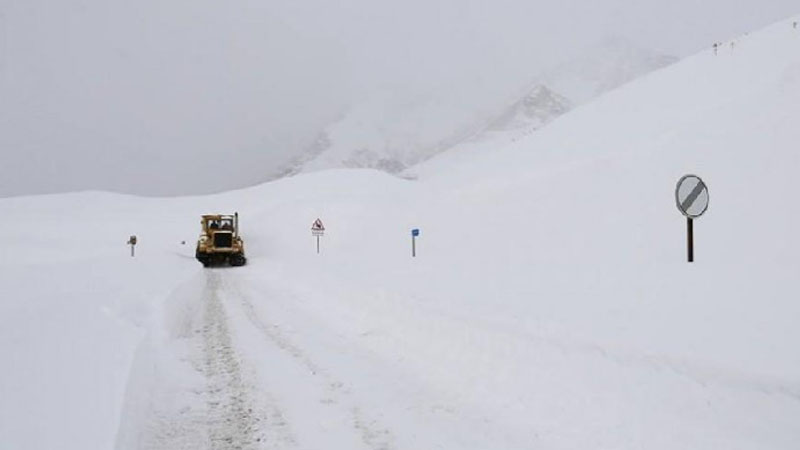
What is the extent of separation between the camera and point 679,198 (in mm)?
9750

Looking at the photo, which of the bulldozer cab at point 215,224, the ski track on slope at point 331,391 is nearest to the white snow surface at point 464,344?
the ski track on slope at point 331,391

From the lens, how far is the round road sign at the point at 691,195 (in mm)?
9633

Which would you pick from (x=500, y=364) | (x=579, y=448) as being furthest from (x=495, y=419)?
(x=500, y=364)

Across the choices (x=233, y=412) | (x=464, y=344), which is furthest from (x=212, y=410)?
(x=464, y=344)

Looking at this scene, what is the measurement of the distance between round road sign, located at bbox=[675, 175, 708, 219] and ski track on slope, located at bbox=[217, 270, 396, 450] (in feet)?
22.2

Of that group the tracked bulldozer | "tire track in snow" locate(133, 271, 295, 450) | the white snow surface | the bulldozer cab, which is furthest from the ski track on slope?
the bulldozer cab

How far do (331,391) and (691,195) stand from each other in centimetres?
715

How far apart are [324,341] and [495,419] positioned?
4.42 m

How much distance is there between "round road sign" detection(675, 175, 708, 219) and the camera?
31.6 ft

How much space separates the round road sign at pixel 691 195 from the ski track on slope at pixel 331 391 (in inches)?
267

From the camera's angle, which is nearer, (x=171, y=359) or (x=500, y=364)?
(x=500, y=364)

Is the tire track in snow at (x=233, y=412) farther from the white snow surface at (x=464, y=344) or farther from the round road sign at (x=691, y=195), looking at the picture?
the round road sign at (x=691, y=195)

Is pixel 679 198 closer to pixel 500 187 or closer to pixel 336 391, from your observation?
pixel 336 391

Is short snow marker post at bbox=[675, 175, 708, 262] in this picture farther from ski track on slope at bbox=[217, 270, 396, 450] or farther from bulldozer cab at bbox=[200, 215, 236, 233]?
bulldozer cab at bbox=[200, 215, 236, 233]
